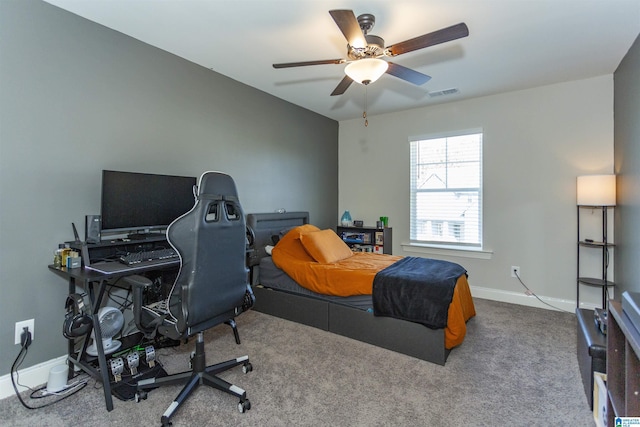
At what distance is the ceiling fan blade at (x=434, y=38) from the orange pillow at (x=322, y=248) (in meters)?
1.87

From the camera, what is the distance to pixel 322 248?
3246mm

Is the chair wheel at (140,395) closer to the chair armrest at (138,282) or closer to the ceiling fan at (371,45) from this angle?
the chair armrest at (138,282)

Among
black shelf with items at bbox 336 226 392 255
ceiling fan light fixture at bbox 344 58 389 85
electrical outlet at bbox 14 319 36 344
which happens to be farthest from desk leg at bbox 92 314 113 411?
black shelf with items at bbox 336 226 392 255

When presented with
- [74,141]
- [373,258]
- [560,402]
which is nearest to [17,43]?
[74,141]

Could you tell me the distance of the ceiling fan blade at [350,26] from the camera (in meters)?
1.62

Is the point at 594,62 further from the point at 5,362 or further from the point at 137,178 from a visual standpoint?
the point at 5,362

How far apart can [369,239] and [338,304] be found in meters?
1.91

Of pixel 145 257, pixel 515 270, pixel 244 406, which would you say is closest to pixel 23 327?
pixel 145 257

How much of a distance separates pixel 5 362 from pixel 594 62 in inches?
206

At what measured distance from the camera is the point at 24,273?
6.81ft

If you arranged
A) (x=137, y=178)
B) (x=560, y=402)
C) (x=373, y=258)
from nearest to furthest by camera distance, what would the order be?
Answer: (x=560, y=402)
(x=137, y=178)
(x=373, y=258)

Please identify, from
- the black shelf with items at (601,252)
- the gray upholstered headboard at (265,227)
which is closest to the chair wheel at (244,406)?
the gray upholstered headboard at (265,227)

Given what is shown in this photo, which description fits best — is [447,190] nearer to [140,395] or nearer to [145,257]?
[145,257]

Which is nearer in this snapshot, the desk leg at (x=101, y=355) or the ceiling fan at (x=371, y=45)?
the ceiling fan at (x=371, y=45)
